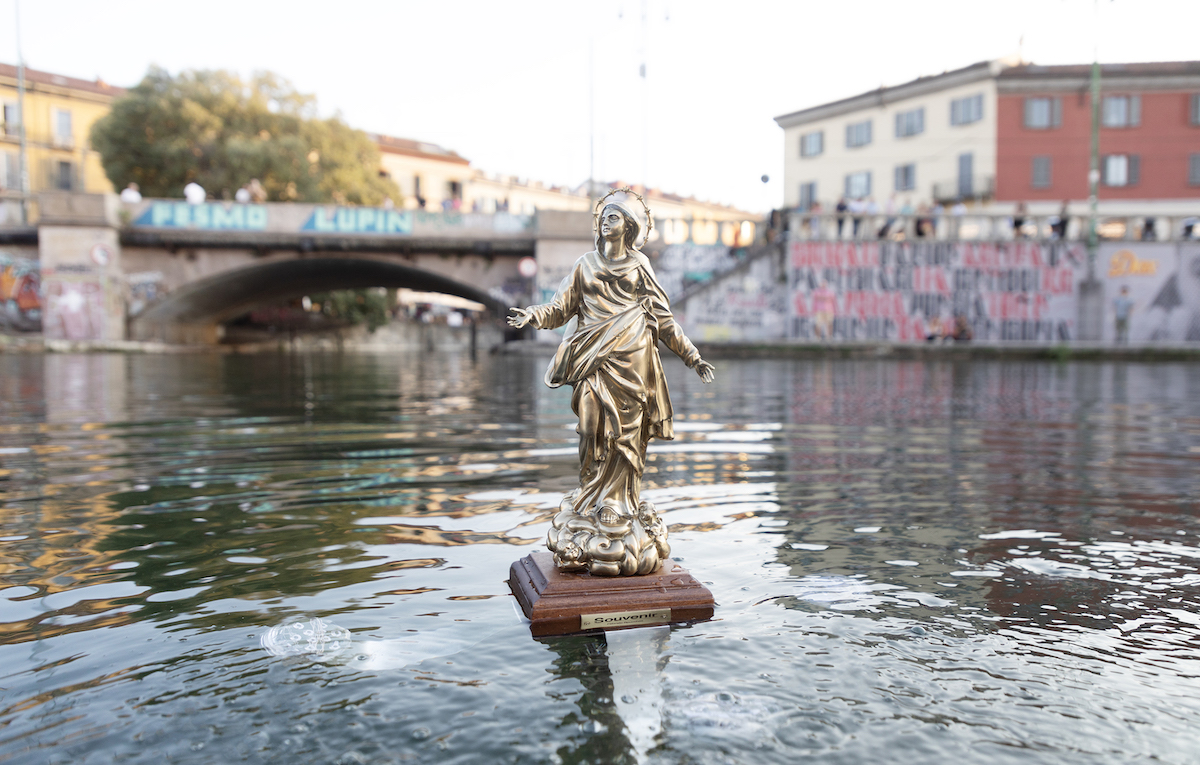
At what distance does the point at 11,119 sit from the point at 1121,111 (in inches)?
2901

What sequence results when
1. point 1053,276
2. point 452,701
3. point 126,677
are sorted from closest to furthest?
point 452,701
point 126,677
point 1053,276

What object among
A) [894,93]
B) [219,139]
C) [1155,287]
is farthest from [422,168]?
[1155,287]

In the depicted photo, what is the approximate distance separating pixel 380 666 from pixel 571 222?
1375 inches

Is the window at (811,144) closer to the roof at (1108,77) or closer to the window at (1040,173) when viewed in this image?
the roof at (1108,77)

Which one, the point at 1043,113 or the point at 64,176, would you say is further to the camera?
the point at 64,176

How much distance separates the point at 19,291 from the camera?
126 feet

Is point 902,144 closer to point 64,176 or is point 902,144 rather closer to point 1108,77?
point 1108,77

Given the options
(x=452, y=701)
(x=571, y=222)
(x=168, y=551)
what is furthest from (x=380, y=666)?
(x=571, y=222)

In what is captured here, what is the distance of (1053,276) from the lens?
1389 inches

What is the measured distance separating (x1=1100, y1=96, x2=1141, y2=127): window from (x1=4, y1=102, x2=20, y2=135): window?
2813 inches

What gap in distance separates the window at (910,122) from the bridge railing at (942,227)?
1632cm

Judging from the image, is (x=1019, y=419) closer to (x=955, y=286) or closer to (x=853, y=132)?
(x=955, y=286)

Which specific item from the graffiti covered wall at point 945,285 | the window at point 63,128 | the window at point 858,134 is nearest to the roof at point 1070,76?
the window at point 858,134

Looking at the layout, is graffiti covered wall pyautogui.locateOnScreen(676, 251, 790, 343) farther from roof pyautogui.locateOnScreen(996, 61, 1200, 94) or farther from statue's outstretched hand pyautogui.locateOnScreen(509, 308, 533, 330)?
statue's outstretched hand pyautogui.locateOnScreen(509, 308, 533, 330)
